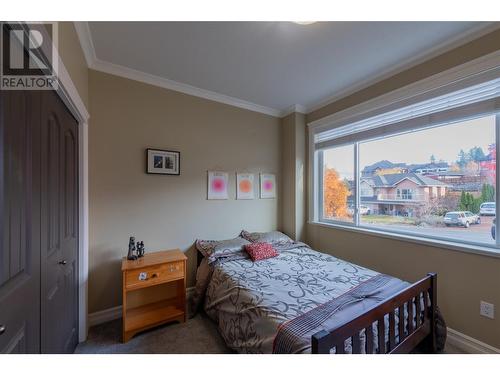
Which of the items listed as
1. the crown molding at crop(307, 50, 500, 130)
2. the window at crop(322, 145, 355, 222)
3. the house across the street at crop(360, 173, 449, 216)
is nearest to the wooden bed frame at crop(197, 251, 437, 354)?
the house across the street at crop(360, 173, 449, 216)

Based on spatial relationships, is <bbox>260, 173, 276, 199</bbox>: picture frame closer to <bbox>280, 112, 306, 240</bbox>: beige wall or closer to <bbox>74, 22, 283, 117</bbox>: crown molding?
<bbox>280, 112, 306, 240</bbox>: beige wall

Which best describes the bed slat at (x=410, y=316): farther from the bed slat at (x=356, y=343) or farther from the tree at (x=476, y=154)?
the tree at (x=476, y=154)

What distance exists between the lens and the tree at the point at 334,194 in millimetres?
2936

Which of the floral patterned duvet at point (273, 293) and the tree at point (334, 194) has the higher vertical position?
the tree at point (334, 194)

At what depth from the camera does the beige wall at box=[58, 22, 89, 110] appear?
1304mm

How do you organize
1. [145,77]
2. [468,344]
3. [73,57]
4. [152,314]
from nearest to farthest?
[73,57] → [468,344] → [152,314] → [145,77]

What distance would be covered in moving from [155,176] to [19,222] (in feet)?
4.96

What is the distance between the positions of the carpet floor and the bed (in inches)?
5.2

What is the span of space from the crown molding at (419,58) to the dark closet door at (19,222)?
289 centimetres

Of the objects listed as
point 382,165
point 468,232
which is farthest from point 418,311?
point 382,165

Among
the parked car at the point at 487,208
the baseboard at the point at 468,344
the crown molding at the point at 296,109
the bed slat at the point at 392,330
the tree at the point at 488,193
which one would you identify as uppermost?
the crown molding at the point at 296,109

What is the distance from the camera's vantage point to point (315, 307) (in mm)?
1440

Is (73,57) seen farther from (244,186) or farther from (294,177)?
(294,177)

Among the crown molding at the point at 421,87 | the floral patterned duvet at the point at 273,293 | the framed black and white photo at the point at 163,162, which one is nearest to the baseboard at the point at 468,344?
the floral patterned duvet at the point at 273,293
